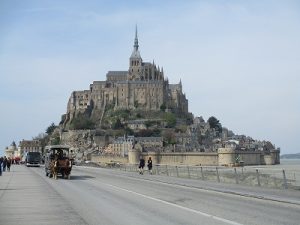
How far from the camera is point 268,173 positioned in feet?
78.2

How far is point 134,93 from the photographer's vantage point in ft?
597

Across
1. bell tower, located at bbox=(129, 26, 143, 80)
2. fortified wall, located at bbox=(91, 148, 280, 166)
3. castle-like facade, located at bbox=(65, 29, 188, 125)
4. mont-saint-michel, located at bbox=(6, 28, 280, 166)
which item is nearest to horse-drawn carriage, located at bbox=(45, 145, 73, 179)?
fortified wall, located at bbox=(91, 148, 280, 166)

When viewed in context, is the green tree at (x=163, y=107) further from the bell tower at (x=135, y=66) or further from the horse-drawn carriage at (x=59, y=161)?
the horse-drawn carriage at (x=59, y=161)

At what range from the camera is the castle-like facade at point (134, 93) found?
18088cm

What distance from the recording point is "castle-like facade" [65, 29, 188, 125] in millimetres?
180875

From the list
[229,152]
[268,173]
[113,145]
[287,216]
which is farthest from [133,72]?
[287,216]

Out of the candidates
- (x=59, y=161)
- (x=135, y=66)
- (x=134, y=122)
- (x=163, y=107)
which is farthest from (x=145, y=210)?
(x=135, y=66)

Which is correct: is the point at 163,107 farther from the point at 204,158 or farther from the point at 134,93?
the point at 204,158

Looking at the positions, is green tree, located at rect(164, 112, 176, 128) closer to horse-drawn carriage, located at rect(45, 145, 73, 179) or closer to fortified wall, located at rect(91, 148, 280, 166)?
fortified wall, located at rect(91, 148, 280, 166)

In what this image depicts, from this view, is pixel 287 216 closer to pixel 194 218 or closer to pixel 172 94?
pixel 194 218

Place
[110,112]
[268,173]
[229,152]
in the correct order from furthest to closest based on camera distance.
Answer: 1. [110,112]
2. [229,152]
3. [268,173]

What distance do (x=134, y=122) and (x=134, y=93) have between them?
14.0 meters

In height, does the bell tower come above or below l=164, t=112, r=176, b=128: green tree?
above

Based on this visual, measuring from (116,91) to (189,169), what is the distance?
149 metres
